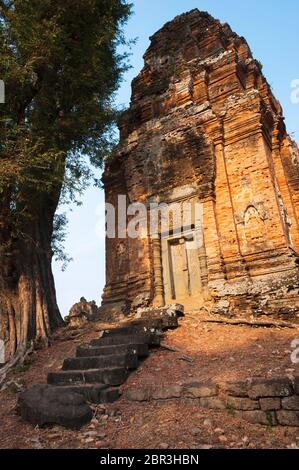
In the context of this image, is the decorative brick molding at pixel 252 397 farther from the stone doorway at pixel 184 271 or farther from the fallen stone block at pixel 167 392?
the stone doorway at pixel 184 271

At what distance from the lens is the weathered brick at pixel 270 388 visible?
399 cm

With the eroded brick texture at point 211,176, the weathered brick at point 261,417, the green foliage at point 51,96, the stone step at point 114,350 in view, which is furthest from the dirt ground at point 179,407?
the green foliage at point 51,96

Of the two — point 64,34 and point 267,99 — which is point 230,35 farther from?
point 64,34

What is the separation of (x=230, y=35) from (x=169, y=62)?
9.15ft

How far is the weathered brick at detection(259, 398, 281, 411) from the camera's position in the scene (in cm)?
399

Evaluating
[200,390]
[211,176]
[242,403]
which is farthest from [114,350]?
[211,176]

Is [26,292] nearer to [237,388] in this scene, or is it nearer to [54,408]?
[54,408]

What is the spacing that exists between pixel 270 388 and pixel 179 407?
1.21 m

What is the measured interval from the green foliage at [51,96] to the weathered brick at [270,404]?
232 inches

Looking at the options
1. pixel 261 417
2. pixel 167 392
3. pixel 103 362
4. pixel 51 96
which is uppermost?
pixel 51 96

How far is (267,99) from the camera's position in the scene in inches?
505

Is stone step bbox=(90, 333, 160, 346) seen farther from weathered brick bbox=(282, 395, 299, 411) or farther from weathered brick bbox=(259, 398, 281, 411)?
weathered brick bbox=(282, 395, 299, 411)

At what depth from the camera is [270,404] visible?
402 centimetres
